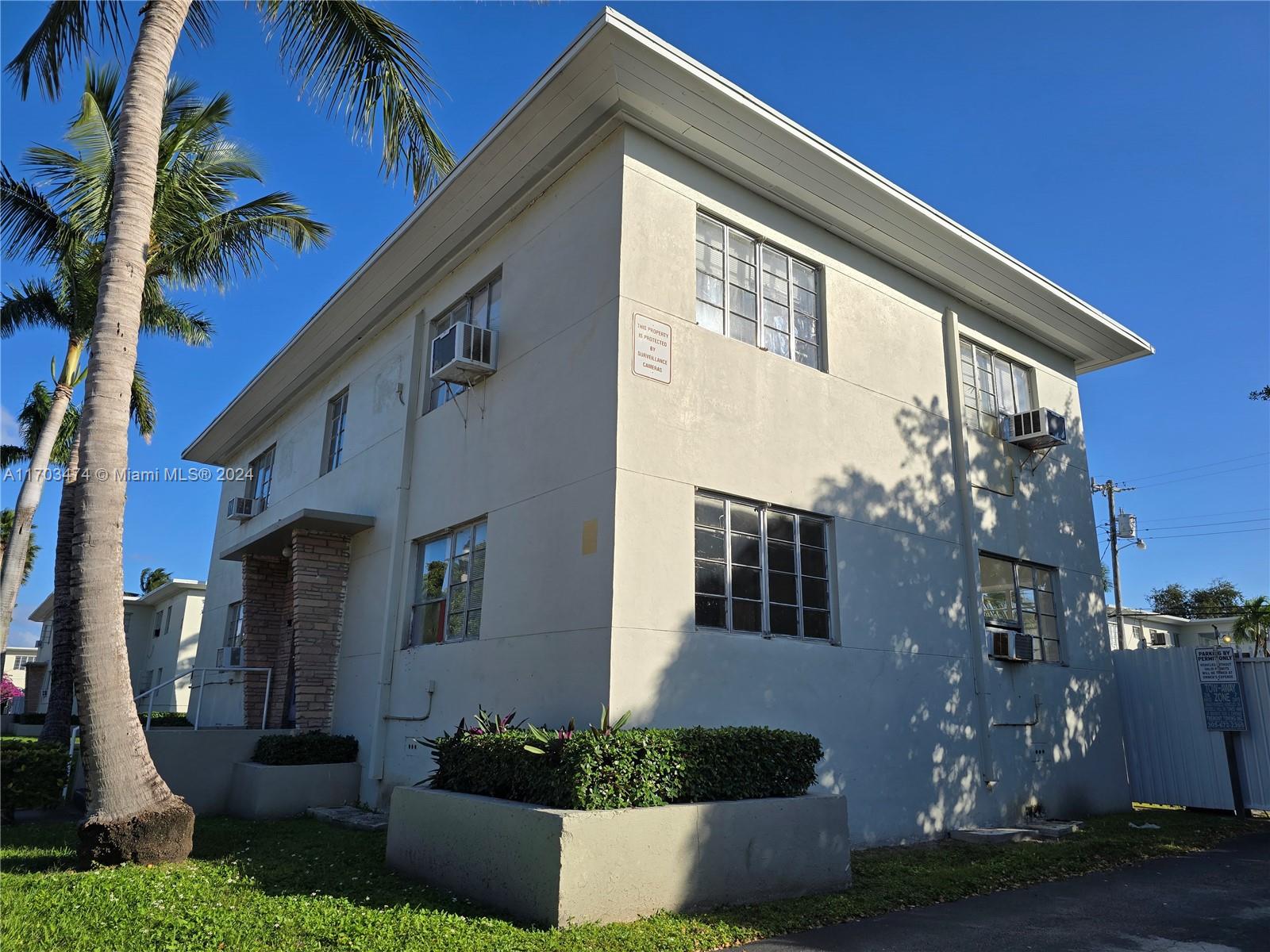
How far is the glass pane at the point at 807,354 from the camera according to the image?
10.4 m

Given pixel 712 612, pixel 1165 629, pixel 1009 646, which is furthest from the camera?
pixel 1165 629

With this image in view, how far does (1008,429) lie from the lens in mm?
12766

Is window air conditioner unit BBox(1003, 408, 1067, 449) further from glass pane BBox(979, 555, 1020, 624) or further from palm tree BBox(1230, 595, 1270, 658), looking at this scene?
palm tree BBox(1230, 595, 1270, 658)

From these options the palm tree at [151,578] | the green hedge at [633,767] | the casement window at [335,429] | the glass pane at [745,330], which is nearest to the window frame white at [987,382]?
the glass pane at [745,330]

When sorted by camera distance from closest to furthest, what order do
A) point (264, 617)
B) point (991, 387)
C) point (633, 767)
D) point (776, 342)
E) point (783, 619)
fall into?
point (633, 767) < point (783, 619) < point (776, 342) < point (991, 387) < point (264, 617)

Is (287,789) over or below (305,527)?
below

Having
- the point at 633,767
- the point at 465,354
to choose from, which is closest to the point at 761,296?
the point at 465,354

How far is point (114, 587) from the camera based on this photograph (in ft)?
25.6

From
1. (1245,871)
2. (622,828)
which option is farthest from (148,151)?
(1245,871)

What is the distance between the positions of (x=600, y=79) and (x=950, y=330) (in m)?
6.23

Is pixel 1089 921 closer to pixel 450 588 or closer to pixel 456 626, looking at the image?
pixel 456 626

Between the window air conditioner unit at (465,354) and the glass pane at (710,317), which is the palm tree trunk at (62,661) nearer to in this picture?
the window air conditioner unit at (465,354)

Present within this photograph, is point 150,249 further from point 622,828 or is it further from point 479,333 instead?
point 622,828

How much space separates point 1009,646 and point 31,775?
1251 centimetres
